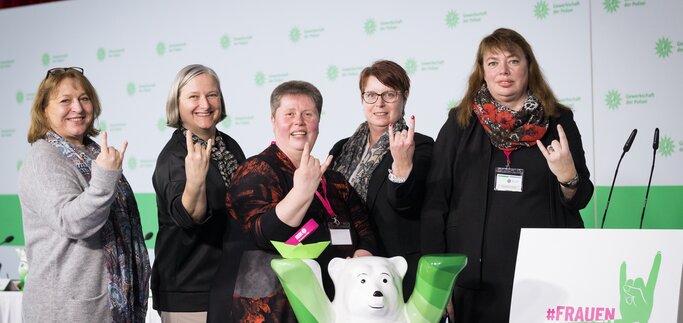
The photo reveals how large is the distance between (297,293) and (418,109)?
2678mm

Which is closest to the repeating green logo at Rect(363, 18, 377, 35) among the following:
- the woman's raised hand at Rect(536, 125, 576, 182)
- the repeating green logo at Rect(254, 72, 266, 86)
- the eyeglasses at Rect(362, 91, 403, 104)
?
the repeating green logo at Rect(254, 72, 266, 86)

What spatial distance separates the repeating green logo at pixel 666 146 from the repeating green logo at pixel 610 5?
2.48ft

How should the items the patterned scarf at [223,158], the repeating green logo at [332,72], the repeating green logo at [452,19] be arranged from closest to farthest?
the patterned scarf at [223,158] → the repeating green logo at [452,19] → the repeating green logo at [332,72]

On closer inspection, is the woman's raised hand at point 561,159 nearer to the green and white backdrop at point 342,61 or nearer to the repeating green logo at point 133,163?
the green and white backdrop at point 342,61

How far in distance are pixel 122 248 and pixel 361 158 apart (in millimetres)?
966

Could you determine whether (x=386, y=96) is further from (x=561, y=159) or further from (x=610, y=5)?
(x=610, y=5)

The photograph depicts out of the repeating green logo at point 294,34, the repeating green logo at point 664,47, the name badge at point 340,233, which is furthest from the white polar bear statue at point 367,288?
the repeating green logo at point 294,34

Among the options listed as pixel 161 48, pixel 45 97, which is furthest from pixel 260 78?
pixel 45 97

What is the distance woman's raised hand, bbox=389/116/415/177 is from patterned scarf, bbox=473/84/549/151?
0.28m

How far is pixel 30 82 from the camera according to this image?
578 centimetres

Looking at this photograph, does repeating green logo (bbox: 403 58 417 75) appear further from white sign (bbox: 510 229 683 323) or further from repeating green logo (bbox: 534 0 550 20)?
white sign (bbox: 510 229 683 323)

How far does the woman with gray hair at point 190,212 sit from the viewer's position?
106 inches

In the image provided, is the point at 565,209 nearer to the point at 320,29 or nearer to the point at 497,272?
the point at 497,272

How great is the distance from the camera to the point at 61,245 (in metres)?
2.48
